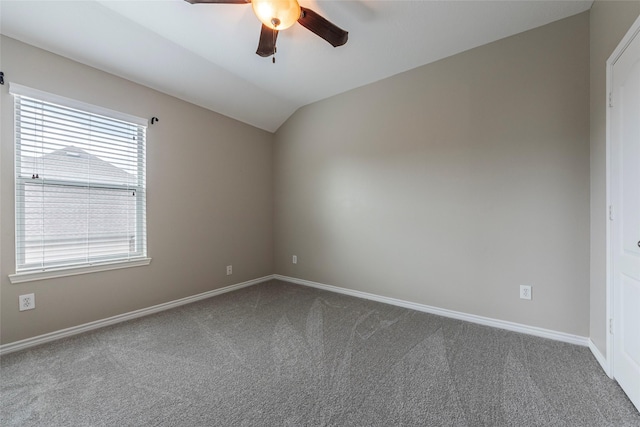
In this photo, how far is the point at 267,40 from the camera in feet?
6.37

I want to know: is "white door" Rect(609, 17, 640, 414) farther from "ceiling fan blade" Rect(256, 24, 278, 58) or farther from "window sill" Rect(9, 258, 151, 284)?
"window sill" Rect(9, 258, 151, 284)

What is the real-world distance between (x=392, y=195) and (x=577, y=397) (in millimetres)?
2056

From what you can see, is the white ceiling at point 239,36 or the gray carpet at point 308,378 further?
the white ceiling at point 239,36

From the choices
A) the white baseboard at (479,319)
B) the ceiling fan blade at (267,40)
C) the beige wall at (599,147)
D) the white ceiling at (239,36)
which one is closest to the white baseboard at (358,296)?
the white baseboard at (479,319)

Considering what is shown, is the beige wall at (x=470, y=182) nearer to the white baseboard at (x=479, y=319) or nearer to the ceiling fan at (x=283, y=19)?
the white baseboard at (x=479, y=319)

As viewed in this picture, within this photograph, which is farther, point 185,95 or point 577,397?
point 185,95

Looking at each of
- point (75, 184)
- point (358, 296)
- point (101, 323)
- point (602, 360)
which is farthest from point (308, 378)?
point (75, 184)

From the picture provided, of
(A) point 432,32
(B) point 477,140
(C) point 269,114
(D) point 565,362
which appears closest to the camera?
(D) point 565,362

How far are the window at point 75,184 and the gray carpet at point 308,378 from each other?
0.73 m

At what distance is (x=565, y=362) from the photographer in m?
1.81

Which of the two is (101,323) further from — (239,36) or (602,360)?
(602,360)

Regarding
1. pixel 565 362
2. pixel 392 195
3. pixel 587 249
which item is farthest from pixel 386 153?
pixel 565 362

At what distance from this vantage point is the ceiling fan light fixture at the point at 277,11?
5.12 feet

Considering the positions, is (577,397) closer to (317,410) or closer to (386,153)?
(317,410)
